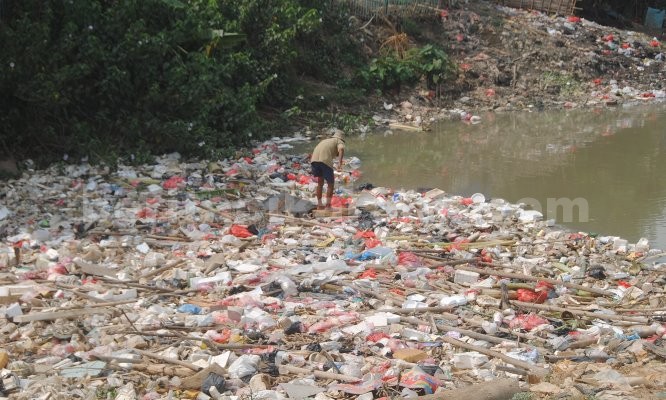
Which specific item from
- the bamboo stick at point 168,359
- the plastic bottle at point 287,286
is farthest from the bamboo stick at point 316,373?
the plastic bottle at point 287,286

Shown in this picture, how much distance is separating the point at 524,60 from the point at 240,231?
39.9ft

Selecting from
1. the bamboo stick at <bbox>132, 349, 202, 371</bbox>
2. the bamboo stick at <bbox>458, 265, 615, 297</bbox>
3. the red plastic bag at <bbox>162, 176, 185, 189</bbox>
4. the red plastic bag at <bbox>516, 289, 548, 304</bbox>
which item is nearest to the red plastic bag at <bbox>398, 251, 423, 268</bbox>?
the bamboo stick at <bbox>458, 265, 615, 297</bbox>

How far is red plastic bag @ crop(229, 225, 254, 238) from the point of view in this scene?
7336 millimetres

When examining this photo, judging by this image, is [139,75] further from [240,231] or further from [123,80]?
[240,231]

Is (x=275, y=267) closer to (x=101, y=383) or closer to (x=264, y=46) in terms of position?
(x=101, y=383)

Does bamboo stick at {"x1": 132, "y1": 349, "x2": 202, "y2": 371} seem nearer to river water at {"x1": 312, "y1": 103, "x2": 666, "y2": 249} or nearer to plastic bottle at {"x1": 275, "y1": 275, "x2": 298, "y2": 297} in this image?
plastic bottle at {"x1": 275, "y1": 275, "x2": 298, "y2": 297}

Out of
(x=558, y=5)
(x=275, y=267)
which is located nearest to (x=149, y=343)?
(x=275, y=267)

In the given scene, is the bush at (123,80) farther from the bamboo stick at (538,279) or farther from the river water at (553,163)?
the bamboo stick at (538,279)

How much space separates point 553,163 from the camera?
445 inches

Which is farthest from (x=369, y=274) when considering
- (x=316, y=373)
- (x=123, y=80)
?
(x=123, y=80)

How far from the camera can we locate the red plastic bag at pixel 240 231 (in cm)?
734

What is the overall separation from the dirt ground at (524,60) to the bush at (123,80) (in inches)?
179

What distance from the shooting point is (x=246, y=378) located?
436 centimetres

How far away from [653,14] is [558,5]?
5013mm
